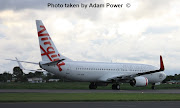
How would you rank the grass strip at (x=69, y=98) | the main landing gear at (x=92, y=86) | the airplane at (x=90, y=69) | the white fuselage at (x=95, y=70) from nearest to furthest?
the grass strip at (x=69, y=98), the airplane at (x=90, y=69), the white fuselage at (x=95, y=70), the main landing gear at (x=92, y=86)

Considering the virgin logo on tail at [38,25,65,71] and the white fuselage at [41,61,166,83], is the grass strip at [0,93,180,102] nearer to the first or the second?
the virgin logo on tail at [38,25,65,71]

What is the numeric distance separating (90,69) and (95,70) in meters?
1.01

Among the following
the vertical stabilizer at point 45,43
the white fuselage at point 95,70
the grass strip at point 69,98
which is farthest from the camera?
the white fuselage at point 95,70

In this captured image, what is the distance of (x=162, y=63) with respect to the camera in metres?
40.2

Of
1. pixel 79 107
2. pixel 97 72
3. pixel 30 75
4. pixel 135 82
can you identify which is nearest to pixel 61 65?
pixel 97 72

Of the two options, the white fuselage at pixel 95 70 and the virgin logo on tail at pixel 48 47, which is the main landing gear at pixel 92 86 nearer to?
the white fuselage at pixel 95 70

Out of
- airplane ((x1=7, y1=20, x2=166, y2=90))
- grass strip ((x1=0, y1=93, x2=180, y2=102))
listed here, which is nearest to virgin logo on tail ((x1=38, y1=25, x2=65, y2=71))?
airplane ((x1=7, y1=20, x2=166, y2=90))

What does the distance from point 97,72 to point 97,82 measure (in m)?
2.13

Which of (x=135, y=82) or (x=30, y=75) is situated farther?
(x=30, y=75)

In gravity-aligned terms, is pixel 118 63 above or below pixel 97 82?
above

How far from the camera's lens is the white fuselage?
138 ft

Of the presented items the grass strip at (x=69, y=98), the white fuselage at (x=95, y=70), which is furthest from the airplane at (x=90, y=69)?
the grass strip at (x=69, y=98)

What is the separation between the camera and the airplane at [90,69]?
40.3 metres

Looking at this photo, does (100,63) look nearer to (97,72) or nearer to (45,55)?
(97,72)
